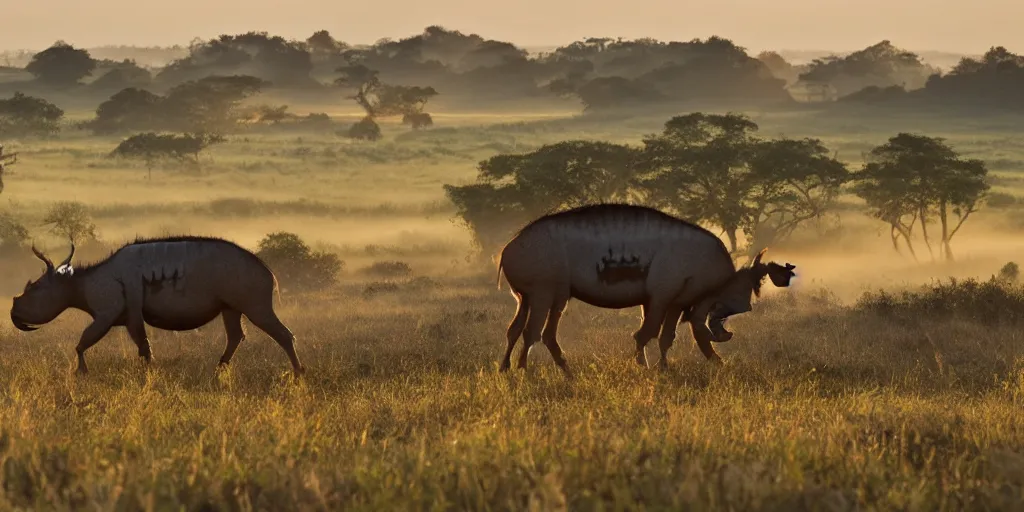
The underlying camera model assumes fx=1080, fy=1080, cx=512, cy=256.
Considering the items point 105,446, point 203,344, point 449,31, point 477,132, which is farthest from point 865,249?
point 449,31

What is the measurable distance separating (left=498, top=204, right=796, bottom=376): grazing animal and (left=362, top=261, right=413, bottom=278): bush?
26.2 m

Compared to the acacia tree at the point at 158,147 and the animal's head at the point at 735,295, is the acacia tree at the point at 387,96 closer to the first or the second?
the acacia tree at the point at 158,147

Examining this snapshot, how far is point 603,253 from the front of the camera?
11336 millimetres

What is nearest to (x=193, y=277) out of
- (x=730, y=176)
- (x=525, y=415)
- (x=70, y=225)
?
(x=525, y=415)

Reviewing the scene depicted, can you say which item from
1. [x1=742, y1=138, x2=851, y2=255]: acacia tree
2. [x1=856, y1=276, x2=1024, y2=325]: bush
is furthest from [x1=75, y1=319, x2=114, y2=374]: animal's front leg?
[x1=742, y1=138, x2=851, y2=255]: acacia tree

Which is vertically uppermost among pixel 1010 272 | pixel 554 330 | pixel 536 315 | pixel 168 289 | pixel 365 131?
pixel 168 289

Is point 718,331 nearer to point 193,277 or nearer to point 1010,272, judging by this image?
point 193,277

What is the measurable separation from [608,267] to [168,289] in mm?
4617

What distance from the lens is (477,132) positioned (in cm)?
9344

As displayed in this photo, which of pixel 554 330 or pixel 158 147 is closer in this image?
pixel 554 330

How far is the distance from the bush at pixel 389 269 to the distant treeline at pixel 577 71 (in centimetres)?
6040

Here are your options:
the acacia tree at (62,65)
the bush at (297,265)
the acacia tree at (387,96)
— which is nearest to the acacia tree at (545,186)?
the bush at (297,265)

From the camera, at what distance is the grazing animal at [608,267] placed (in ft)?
37.2

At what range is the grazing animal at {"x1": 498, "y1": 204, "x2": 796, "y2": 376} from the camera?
1133 cm
